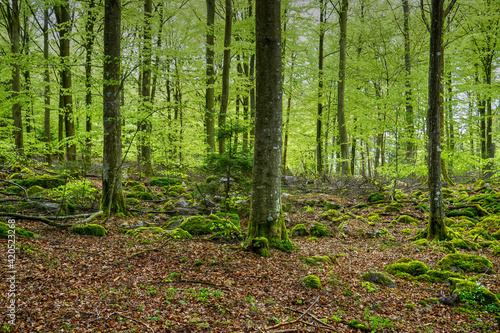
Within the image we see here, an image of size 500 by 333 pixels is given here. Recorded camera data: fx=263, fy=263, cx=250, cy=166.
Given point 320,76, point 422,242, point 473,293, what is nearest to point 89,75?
point 473,293

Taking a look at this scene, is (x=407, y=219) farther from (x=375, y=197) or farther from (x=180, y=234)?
(x=180, y=234)

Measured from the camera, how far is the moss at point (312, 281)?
150 inches

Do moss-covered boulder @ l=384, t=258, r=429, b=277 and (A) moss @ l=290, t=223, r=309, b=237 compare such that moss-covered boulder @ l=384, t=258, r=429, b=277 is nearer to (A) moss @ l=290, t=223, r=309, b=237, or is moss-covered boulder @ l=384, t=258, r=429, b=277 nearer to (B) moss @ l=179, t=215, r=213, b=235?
(A) moss @ l=290, t=223, r=309, b=237

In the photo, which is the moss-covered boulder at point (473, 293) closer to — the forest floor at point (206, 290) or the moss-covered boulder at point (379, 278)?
the forest floor at point (206, 290)

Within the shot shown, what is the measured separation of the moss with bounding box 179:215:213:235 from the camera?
5.90 meters

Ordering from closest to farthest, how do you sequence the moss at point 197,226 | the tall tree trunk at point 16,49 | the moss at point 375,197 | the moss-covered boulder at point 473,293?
the moss-covered boulder at point 473,293 → the moss at point 197,226 → the moss at point 375,197 → the tall tree trunk at point 16,49

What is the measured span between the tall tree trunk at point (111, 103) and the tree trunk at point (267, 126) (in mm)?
3530

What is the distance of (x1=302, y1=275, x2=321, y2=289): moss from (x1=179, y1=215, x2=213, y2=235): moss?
2.60 metres

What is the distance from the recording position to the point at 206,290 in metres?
3.43

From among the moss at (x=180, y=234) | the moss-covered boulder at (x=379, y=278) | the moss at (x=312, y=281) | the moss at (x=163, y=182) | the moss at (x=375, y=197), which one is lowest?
the moss-covered boulder at (x=379, y=278)

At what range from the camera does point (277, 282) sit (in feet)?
12.7

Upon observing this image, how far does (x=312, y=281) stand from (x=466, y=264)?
9.12 ft

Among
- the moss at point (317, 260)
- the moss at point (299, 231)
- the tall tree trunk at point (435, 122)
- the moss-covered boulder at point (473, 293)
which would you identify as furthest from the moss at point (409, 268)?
the moss at point (299, 231)

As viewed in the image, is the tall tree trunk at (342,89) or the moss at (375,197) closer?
the moss at (375,197)
